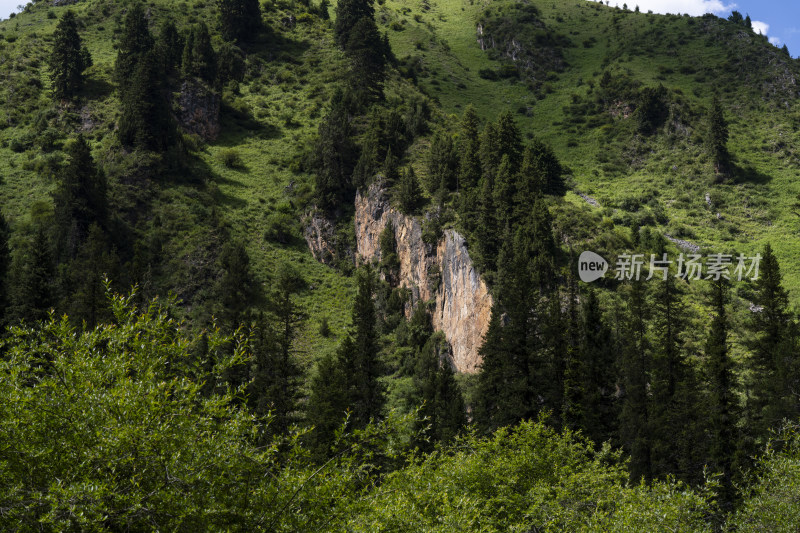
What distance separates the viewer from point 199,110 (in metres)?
102

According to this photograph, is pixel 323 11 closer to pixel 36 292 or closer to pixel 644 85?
pixel 644 85

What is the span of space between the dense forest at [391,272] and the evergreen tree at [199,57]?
569 mm

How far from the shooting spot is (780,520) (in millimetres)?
18781

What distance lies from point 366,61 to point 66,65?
173 ft

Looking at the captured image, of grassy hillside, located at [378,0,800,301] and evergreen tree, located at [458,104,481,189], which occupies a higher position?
grassy hillside, located at [378,0,800,301]

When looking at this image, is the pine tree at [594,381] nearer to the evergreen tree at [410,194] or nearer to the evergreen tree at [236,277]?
the evergreen tree at [236,277]

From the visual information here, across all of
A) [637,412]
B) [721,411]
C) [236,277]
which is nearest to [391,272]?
[236,277]

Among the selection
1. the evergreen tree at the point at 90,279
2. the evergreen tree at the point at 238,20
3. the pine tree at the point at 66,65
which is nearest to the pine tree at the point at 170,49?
the pine tree at the point at 66,65

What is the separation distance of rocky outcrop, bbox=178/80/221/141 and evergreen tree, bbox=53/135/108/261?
2753 centimetres

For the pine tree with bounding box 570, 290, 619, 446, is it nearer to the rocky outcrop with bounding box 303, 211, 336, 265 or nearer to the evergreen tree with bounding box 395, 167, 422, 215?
the evergreen tree with bounding box 395, 167, 422, 215

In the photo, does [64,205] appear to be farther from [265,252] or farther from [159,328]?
[159,328]

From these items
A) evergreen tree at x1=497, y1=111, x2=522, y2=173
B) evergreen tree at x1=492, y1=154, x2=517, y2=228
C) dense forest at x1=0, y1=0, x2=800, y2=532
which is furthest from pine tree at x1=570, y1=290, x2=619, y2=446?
evergreen tree at x1=497, y1=111, x2=522, y2=173

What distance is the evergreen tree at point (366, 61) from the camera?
103m

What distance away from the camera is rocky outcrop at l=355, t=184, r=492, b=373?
188 feet
